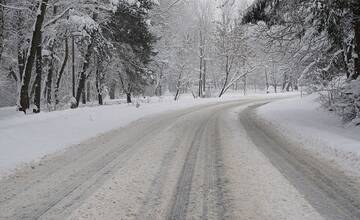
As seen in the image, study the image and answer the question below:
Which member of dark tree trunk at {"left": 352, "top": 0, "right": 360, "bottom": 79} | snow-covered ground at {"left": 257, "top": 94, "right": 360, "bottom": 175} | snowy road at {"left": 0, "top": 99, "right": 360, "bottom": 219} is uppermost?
dark tree trunk at {"left": 352, "top": 0, "right": 360, "bottom": 79}

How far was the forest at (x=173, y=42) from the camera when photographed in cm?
1295

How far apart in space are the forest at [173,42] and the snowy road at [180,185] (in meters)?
5.50

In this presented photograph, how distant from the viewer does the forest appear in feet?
42.5

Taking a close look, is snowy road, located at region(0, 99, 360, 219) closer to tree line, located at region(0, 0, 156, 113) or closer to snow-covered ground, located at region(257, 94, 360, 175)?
snow-covered ground, located at region(257, 94, 360, 175)

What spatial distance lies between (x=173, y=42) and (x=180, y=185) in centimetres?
4130

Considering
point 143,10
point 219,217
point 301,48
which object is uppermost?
point 143,10

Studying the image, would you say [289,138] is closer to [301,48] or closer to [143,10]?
[301,48]

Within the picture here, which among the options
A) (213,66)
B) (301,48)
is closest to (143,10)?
(301,48)

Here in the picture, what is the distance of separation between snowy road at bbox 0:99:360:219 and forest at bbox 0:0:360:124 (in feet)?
18.1

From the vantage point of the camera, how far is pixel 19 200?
5398 mm

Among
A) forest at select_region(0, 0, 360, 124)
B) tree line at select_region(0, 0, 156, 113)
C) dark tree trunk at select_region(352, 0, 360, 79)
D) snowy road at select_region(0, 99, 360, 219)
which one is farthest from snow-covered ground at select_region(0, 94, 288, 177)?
dark tree trunk at select_region(352, 0, 360, 79)

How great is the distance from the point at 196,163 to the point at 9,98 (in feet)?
149

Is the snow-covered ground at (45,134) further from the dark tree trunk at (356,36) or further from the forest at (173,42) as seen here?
the dark tree trunk at (356,36)

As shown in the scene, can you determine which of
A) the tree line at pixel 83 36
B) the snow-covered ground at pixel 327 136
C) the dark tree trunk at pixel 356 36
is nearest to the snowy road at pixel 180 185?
the snow-covered ground at pixel 327 136
